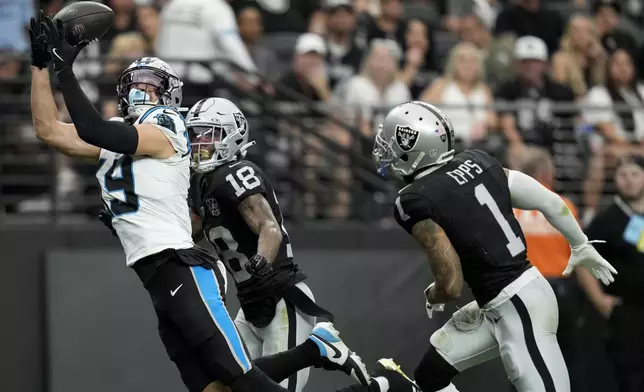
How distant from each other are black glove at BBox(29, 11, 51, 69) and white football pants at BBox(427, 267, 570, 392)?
100 inches

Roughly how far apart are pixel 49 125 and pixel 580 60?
22.7ft

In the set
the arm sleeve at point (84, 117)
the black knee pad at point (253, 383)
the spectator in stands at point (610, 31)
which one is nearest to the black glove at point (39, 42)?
the arm sleeve at point (84, 117)

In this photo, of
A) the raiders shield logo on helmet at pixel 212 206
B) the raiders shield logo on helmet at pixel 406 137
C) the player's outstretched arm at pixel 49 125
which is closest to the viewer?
the player's outstretched arm at pixel 49 125

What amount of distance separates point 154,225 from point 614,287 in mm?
4389

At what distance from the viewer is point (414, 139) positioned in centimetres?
675

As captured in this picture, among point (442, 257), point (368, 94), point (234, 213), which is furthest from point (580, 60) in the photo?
point (442, 257)

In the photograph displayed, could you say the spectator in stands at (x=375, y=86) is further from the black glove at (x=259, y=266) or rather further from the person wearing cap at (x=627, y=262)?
the black glove at (x=259, y=266)

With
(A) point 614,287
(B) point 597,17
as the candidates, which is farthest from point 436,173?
(B) point 597,17

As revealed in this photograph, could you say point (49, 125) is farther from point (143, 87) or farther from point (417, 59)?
point (417, 59)

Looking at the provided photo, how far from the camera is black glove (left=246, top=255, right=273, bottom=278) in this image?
21.6 feet

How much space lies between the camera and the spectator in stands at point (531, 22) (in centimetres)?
1262

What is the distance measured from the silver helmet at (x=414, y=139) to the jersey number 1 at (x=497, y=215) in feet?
0.91

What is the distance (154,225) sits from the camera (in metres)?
6.36

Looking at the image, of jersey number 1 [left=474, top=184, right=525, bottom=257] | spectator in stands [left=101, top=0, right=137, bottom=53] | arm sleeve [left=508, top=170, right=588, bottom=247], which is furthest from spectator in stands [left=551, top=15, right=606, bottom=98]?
jersey number 1 [left=474, top=184, right=525, bottom=257]
